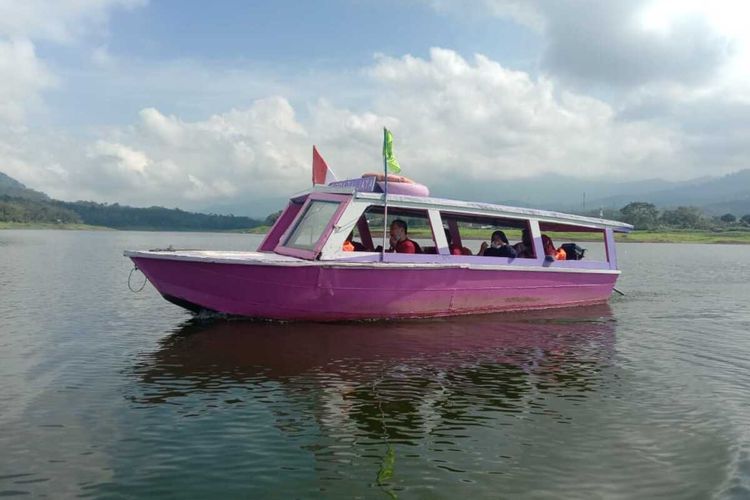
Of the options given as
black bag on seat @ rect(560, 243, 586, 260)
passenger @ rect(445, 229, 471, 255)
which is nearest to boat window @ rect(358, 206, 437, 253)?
passenger @ rect(445, 229, 471, 255)

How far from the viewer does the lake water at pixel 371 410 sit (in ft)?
19.9

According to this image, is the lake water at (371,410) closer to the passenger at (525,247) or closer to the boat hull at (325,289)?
the boat hull at (325,289)

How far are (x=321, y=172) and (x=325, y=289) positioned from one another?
4549 mm

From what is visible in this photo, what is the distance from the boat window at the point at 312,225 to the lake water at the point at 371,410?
2.08 meters

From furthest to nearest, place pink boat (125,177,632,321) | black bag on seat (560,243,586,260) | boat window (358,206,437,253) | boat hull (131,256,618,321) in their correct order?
1. black bag on seat (560,243,586,260)
2. boat window (358,206,437,253)
3. pink boat (125,177,632,321)
4. boat hull (131,256,618,321)

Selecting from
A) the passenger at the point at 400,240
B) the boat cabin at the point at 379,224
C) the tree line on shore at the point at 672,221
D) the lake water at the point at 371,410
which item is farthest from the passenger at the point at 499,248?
the tree line on shore at the point at 672,221

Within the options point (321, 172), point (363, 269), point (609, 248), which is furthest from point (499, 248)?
point (321, 172)

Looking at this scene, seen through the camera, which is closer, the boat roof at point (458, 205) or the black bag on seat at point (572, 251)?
the boat roof at point (458, 205)

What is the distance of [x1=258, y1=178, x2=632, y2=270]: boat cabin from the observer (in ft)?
44.6

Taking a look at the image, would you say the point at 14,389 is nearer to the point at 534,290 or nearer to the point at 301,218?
the point at 301,218

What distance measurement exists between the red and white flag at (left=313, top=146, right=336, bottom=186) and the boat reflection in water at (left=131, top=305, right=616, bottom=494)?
182 inches

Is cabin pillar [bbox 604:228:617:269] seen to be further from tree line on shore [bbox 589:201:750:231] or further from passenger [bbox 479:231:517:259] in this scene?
tree line on shore [bbox 589:201:750:231]

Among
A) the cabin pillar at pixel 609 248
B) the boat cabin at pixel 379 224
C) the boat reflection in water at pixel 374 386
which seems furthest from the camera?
the cabin pillar at pixel 609 248

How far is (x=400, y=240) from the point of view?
15.2 m
